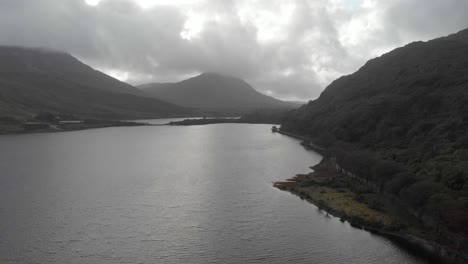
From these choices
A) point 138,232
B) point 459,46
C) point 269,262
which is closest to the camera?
point 269,262

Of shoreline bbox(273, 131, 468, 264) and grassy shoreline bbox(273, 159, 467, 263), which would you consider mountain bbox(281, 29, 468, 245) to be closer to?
grassy shoreline bbox(273, 159, 467, 263)

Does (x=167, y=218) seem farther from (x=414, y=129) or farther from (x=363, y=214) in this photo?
(x=414, y=129)

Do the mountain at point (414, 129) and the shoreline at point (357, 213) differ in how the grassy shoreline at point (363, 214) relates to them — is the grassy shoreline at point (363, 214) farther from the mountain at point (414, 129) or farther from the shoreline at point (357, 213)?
the mountain at point (414, 129)

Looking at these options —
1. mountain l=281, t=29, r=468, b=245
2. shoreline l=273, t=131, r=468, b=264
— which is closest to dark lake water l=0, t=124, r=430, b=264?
shoreline l=273, t=131, r=468, b=264

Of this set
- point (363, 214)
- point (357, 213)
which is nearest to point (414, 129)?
point (357, 213)

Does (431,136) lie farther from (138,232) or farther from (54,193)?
(54,193)

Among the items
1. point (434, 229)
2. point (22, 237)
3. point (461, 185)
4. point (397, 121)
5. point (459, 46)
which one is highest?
point (459, 46)

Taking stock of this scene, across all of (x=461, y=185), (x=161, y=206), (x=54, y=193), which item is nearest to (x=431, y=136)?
(x=461, y=185)
